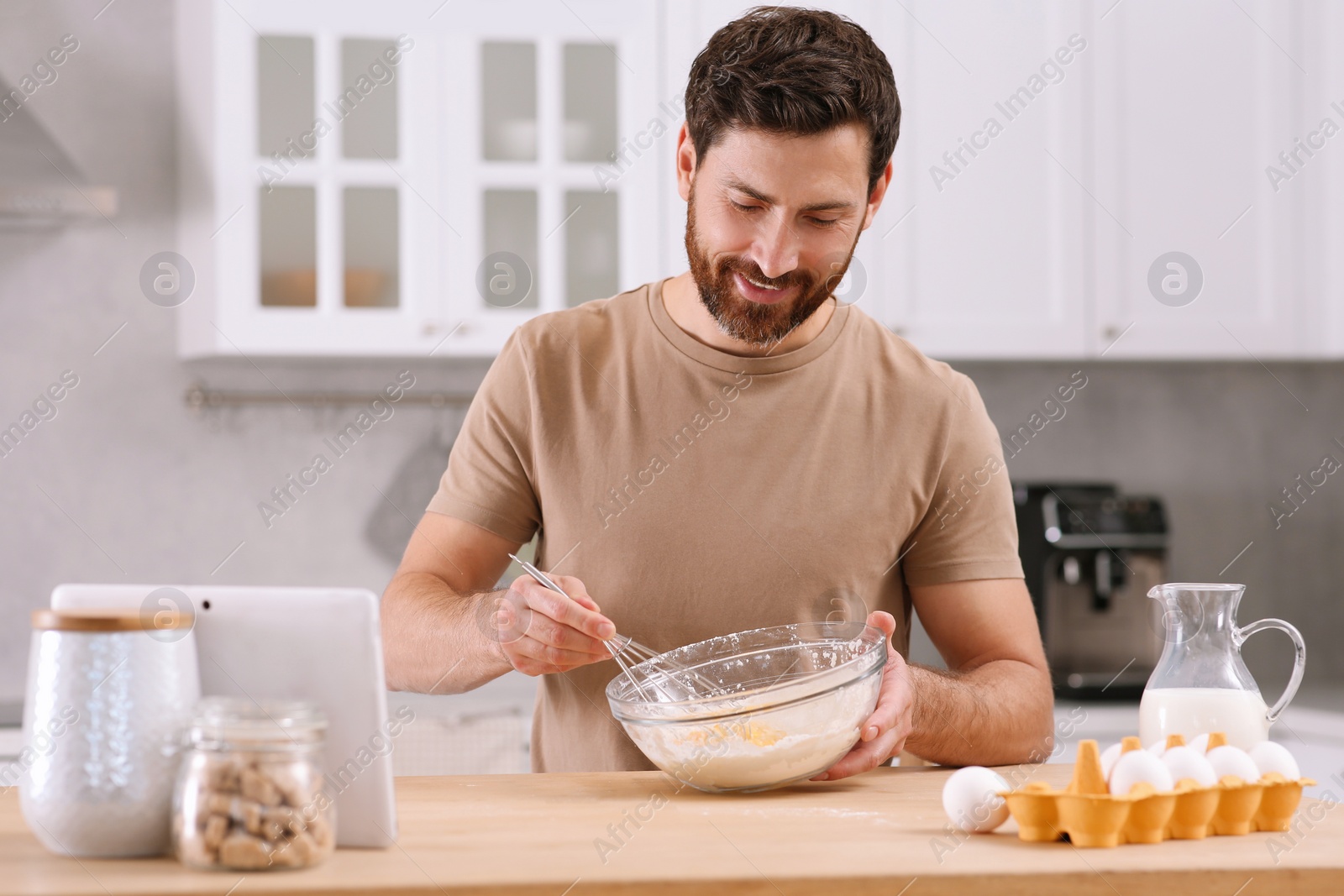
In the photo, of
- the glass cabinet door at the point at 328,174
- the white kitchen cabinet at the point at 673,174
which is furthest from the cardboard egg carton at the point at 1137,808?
the glass cabinet door at the point at 328,174

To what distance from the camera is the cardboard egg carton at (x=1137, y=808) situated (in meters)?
0.79

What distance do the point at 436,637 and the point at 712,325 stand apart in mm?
468

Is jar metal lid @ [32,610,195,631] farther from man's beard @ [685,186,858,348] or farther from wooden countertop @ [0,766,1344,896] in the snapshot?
man's beard @ [685,186,858,348]

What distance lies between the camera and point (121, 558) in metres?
2.63

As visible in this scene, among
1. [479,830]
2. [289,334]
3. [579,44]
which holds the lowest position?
[479,830]

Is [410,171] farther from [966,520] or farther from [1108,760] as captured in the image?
[1108,760]

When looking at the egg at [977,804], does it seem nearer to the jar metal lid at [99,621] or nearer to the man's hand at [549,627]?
the man's hand at [549,627]

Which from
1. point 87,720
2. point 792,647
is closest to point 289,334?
point 792,647

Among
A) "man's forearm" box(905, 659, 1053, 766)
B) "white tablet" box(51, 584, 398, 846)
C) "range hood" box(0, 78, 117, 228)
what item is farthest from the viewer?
"range hood" box(0, 78, 117, 228)

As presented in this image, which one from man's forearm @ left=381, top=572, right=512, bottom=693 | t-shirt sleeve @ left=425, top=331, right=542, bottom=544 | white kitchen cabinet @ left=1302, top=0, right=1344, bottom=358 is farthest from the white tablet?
white kitchen cabinet @ left=1302, top=0, right=1344, bottom=358

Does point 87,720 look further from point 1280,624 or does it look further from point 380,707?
point 1280,624

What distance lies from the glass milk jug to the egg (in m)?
0.22

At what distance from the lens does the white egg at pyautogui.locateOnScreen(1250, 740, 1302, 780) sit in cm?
86

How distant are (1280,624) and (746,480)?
55cm
